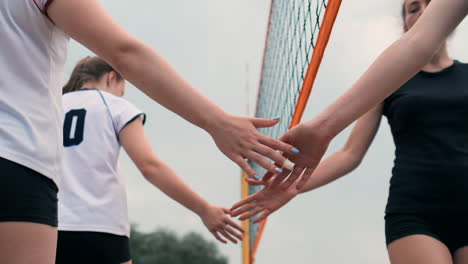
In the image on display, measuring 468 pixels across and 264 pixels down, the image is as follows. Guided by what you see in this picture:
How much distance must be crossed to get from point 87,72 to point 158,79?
1515 mm

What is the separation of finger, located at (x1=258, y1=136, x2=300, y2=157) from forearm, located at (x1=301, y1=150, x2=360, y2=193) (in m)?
0.60

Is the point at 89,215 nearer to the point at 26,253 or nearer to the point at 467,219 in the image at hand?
the point at 26,253

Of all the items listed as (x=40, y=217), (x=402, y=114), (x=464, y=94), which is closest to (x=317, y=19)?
(x=402, y=114)

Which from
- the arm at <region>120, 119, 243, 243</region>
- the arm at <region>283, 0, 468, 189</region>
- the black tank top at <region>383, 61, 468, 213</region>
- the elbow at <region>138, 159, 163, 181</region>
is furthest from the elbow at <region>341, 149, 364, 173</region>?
the elbow at <region>138, 159, 163, 181</region>

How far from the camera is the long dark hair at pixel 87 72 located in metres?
2.90

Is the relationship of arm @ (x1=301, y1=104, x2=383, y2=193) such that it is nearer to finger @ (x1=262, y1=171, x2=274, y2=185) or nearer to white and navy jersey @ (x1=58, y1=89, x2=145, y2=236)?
finger @ (x1=262, y1=171, x2=274, y2=185)

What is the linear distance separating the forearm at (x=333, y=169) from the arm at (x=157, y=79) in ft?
2.45

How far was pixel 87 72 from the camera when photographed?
115 inches

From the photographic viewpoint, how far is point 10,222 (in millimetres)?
1232

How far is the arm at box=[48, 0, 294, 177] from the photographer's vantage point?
1363 mm

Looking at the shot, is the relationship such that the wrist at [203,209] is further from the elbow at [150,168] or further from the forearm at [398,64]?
the forearm at [398,64]

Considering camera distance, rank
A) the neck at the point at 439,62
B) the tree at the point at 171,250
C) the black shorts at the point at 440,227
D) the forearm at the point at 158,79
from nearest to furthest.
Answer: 1. the forearm at the point at 158,79
2. the black shorts at the point at 440,227
3. the neck at the point at 439,62
4. the tree at the point at 171,250

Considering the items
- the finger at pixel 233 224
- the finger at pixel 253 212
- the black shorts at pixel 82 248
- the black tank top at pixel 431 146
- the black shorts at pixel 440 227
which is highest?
the black tank top at pixel 431 146

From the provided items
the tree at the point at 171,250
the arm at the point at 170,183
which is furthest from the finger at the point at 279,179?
the tree at the point at 171,250
